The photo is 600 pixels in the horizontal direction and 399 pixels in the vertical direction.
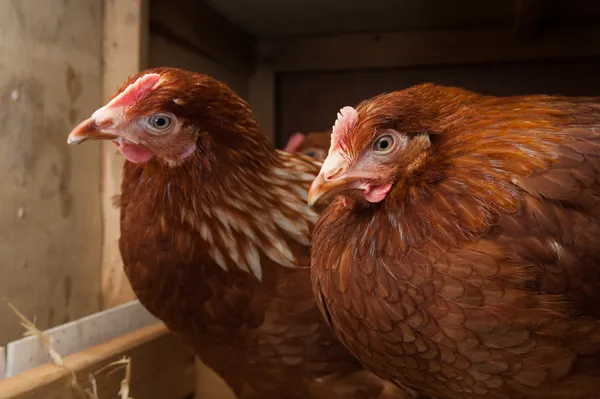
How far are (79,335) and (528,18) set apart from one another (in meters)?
1.64

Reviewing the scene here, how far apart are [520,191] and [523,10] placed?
118cm

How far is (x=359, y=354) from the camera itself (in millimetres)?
837

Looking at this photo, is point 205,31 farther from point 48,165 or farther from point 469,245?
point 469,245

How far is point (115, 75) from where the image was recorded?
1.44 m

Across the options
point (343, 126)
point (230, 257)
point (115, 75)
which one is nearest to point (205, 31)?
point (115, 75)

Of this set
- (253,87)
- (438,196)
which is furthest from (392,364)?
(253,87)

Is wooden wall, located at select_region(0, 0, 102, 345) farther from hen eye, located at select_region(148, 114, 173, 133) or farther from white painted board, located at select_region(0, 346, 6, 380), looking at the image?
hen eye, located at select_region(148, 114, 173, 133)

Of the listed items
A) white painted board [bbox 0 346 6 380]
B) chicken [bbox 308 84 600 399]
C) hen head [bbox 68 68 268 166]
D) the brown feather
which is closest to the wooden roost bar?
white painted board [bbox 0 346 6 380]

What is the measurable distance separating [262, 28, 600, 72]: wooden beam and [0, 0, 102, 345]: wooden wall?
3.19 ft

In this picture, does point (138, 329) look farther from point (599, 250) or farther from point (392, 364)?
point (599, 250)

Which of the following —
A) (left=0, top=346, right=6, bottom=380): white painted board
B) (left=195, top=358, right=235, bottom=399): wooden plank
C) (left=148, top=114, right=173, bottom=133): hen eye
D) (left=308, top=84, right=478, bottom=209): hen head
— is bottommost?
(left=195, top=358, right=235, bottom=399): wooden plank

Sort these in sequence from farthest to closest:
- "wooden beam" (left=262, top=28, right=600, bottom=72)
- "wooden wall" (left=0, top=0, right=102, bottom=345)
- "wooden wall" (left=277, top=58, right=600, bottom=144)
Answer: "wooden wall" (left=277, top=58, right=600, bottom=144), "wooden beam" (left=262, top=28, right=600, bottom=72), "wooden wall" (left=0, top=0, right=102, bottom=345)

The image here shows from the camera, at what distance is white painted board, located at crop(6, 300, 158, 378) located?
3.44 feet

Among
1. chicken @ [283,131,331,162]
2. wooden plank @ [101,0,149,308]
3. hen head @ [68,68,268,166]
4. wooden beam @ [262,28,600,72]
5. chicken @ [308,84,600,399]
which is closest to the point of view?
chicken @ [308,84,600,399]
